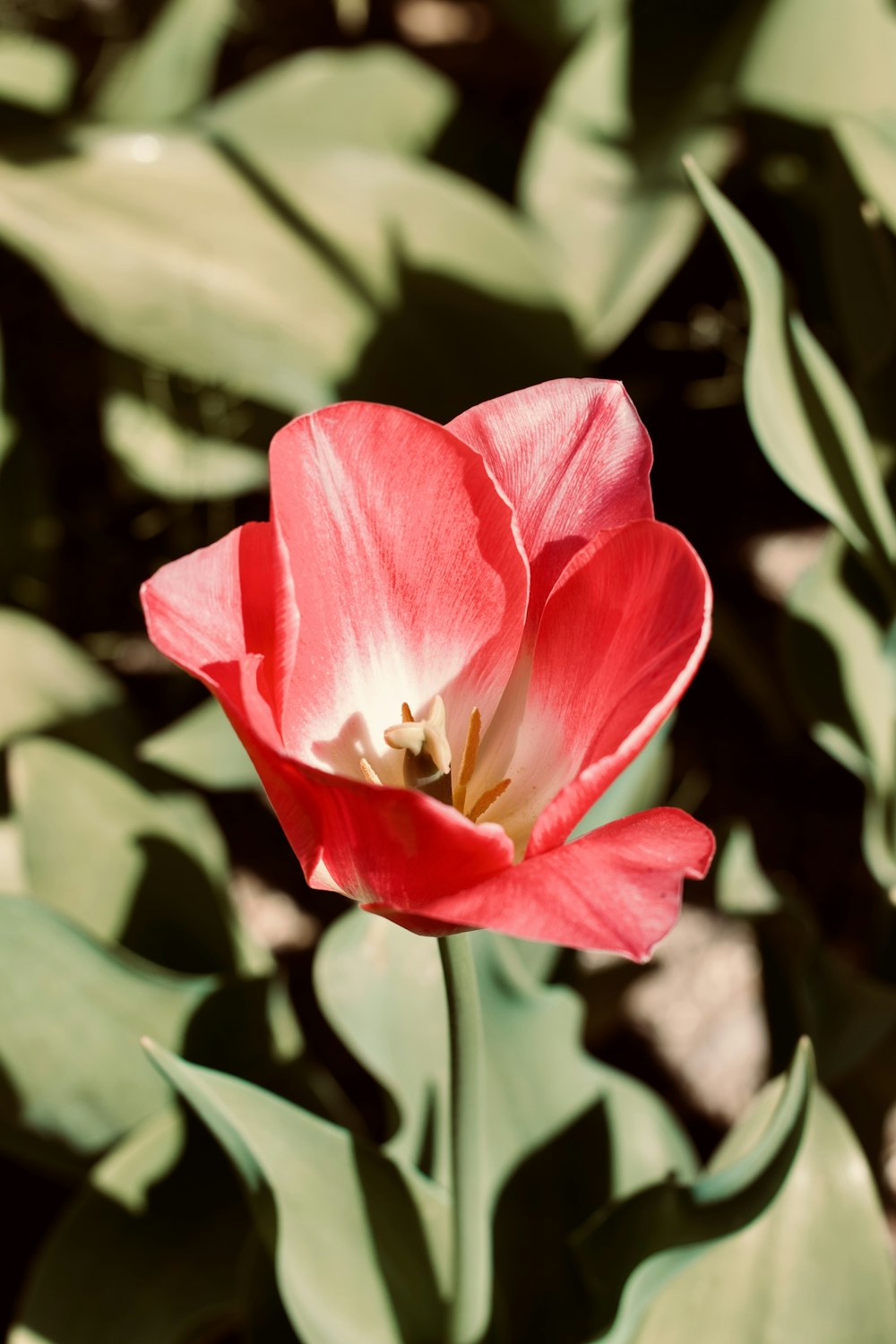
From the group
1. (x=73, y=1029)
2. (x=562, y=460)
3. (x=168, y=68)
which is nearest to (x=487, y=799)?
(x=562, y=460)

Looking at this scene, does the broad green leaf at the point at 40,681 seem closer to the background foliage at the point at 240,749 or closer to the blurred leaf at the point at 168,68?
the background foliage at the point at 240,749

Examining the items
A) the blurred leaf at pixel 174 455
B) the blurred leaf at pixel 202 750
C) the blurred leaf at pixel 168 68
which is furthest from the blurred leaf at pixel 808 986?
the blurred leaf at pixel 168 68

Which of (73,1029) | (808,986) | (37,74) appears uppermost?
(37,74)

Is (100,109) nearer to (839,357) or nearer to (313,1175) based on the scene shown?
(839,357)

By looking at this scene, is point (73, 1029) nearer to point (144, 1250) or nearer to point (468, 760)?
point (144, 1250)

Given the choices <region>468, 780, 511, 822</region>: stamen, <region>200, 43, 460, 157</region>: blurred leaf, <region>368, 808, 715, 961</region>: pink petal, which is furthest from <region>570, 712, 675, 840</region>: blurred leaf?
<region>200, 43, 460, 157</region>: blurred leaf

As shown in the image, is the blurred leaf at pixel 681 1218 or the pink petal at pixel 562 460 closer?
the pink petal at pixel 562 460
